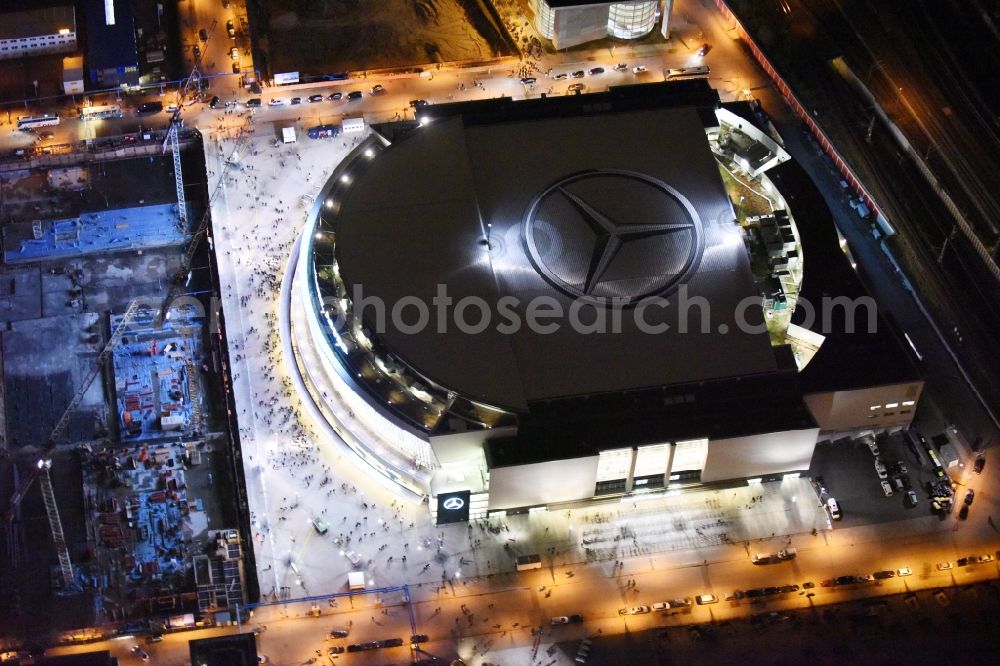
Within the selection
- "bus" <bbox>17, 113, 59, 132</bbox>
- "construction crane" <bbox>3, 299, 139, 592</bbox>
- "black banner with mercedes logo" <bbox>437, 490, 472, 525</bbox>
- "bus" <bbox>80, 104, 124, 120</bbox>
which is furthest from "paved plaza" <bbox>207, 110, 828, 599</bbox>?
"bus" <bbox>17, 113, 59, 132</bbox>

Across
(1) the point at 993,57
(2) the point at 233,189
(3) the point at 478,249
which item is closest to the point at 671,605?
(3) the point at 478,249

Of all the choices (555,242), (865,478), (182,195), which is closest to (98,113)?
(182,195)

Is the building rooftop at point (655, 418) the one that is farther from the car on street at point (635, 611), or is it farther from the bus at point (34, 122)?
the bus at point (34, 122)

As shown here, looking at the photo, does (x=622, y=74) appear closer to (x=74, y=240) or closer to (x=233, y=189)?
(x=233, y=189)

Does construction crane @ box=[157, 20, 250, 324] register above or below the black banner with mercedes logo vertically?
above

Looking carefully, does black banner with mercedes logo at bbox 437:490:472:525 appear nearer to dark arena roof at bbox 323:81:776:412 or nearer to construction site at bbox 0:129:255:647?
dark arena roof at bbox 323:81:776:412

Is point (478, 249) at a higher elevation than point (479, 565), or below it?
higher
